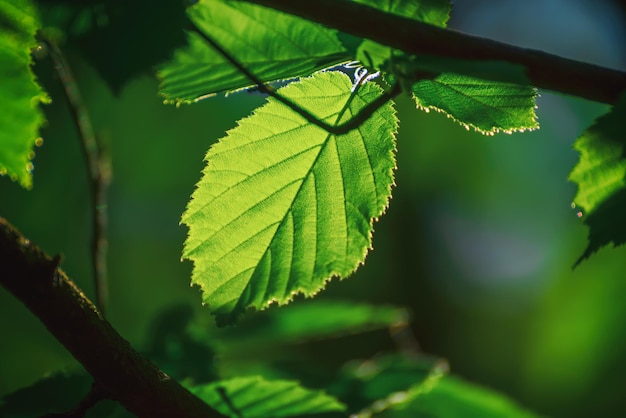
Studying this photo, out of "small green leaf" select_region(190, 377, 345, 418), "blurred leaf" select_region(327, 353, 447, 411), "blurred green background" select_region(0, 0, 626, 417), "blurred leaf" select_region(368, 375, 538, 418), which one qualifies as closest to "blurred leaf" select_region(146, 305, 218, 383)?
"small green leaf" select_region(190, 377, 345, 418)

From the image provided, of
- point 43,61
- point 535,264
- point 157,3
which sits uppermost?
point 535,264

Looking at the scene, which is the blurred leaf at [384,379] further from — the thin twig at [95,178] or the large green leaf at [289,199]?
the thin twig at [95,178]

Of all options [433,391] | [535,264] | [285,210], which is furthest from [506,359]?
[285,210]

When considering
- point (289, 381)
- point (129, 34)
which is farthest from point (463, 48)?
point (289, 381)

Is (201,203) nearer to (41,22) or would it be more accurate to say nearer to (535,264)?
(41,22)

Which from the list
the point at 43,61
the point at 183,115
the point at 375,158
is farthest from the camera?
the point at 183,115

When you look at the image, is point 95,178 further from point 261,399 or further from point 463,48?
point 463,48
